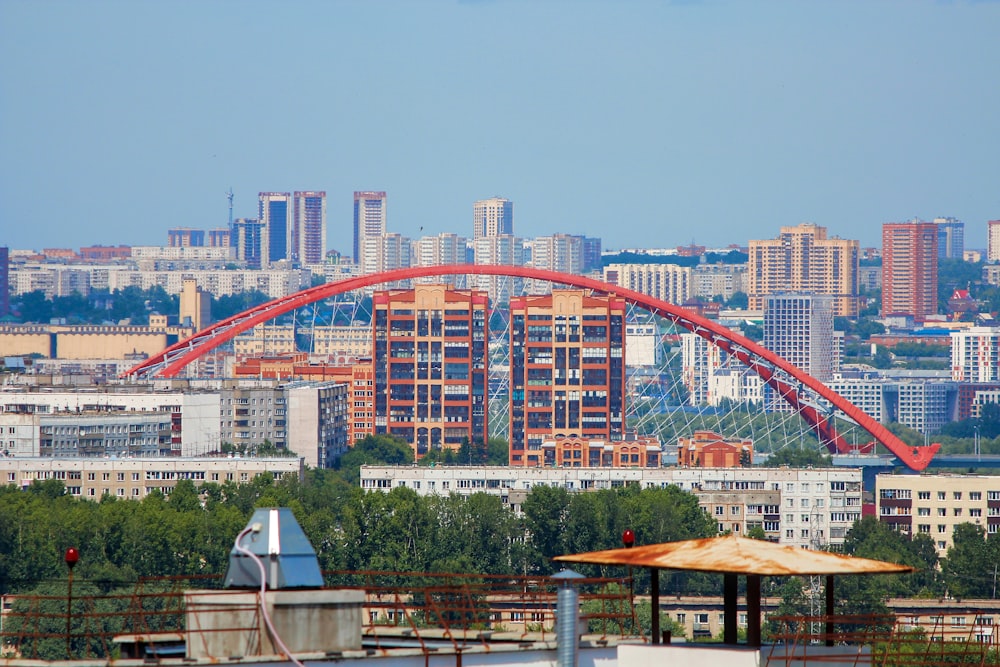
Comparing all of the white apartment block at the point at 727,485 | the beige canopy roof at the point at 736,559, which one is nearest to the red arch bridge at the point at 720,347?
the white apartment block at the point at 727,485

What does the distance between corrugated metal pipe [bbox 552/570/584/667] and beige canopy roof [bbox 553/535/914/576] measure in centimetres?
22

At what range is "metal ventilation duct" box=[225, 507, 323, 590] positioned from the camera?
19078 mm

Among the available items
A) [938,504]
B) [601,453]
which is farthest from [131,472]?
[938,504]

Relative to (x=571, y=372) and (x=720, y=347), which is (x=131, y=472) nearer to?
(x=571, y=372)

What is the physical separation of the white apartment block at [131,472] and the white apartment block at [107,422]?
273 inches

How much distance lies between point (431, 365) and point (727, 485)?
40.6 metres

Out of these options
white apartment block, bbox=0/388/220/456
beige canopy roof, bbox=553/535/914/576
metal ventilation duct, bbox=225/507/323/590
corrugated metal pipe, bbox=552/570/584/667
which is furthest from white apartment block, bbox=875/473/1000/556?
metal ventilation duct, bbox=225/507/323/590

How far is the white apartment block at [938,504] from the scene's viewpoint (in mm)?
85625

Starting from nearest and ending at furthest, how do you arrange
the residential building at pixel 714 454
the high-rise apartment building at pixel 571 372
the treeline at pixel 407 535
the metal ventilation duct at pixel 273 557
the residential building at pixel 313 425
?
the metal ventilation duct at pixel 273 557, the treeline at pixel 407 535, the residential building at pixel 714 454, the residential building at pixel 313 425, the high-rise apartment building at pixel 571 372

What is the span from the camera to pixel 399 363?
128625 millimetres

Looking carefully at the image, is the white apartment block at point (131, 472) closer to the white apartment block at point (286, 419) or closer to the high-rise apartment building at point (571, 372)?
the white apartment block at point (286, 419)

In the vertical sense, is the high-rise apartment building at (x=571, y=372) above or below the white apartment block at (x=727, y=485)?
above

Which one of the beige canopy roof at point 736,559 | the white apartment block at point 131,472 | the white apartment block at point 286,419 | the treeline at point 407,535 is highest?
the beige canopy roof at point 736,559

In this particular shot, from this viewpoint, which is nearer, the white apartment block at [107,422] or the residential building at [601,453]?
the white apartment block at [107,422]
